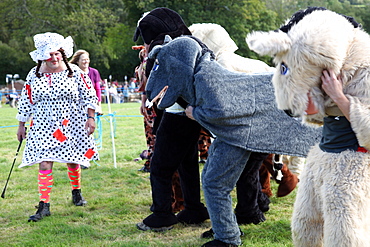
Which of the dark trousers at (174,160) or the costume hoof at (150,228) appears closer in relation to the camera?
the dark trousers at (174,160)

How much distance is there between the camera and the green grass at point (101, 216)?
4082mm

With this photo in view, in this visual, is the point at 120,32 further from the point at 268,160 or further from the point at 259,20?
the point at 268,160

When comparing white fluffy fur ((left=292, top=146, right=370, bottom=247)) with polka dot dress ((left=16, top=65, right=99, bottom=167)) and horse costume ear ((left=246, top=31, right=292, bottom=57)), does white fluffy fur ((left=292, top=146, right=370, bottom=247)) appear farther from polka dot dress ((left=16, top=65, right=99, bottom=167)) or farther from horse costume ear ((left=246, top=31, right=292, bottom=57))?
polka dot dress ((left=16, top=65, right=99, bottom=167))

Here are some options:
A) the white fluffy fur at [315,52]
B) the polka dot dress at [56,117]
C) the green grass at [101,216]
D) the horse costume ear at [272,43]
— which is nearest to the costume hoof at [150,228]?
the green grass at [101,216]

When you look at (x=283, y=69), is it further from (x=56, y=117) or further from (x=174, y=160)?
(x=56, y=117)

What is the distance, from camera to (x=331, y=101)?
2.42m

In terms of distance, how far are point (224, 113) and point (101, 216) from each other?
7.84 ft

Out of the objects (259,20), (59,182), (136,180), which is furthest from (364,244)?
(259,20)

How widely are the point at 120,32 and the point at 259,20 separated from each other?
14883 millimetres

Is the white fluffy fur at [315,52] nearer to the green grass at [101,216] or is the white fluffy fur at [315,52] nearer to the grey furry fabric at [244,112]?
the grey furry fabric at [244,112]

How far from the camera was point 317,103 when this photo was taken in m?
2.42

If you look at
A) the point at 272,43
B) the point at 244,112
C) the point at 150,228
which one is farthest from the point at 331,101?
the point at 150,228

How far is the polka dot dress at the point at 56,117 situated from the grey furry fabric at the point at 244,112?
6.88 feet

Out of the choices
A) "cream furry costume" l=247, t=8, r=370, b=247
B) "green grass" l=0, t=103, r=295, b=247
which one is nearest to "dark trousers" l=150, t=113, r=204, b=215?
"green grass" l=0, t=103, r=295, b=247
